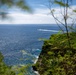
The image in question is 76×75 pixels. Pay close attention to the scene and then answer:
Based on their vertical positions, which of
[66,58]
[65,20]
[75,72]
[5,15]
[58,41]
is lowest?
[75,72]

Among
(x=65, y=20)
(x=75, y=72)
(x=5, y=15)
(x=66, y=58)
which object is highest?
(x=5, y=15)

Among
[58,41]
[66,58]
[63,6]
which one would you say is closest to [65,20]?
[63,6]

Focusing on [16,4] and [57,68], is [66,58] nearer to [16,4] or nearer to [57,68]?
[57,68]

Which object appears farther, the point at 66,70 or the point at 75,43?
the point at 66,70

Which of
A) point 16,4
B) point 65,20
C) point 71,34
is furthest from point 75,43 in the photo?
point 16,4

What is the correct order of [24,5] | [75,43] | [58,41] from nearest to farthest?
[24,5] → [75,43] → [58,41]

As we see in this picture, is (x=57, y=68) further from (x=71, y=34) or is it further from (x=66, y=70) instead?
(x=71, y=34)

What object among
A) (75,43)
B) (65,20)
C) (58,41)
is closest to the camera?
(65,20)

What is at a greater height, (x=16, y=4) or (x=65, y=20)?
(x=16, y=4)

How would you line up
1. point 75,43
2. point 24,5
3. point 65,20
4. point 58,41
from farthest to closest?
1. point 58,41
2. point 75,43
3. point 65,20
4. point 24,5
